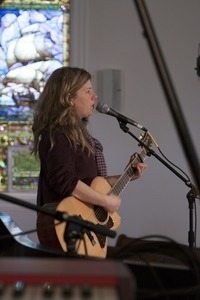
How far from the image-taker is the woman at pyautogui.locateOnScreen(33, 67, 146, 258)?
182 cm

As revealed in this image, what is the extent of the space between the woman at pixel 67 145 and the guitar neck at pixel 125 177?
0.09 m

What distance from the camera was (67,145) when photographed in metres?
1.83

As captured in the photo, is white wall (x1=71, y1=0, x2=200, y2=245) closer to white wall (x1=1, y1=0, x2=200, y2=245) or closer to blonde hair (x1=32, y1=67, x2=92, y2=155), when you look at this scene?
white wall (x1=1, y1=0, x2=200, y2=245)

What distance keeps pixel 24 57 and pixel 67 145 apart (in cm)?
187

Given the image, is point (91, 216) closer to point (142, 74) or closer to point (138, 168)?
point (138, 168)

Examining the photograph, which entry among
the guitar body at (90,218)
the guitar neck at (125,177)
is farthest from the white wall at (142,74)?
the guitar body at (90,218)

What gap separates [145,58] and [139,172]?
4.78ft

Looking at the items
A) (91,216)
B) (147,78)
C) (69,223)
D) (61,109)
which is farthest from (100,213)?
(147,78)

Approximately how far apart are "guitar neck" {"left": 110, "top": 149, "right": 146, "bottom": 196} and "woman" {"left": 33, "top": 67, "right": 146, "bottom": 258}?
9cm

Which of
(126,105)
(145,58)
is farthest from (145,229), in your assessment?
(145,58)

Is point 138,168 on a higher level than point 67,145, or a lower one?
lower

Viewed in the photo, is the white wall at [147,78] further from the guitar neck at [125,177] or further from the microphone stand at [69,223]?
the microphone stand at [69,223]

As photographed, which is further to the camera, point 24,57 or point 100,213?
point 24,57

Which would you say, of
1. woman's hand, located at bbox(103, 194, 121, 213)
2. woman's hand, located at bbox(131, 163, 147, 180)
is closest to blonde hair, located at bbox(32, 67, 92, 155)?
woman's hand, located at bbox(103, 194, 121, 213)
